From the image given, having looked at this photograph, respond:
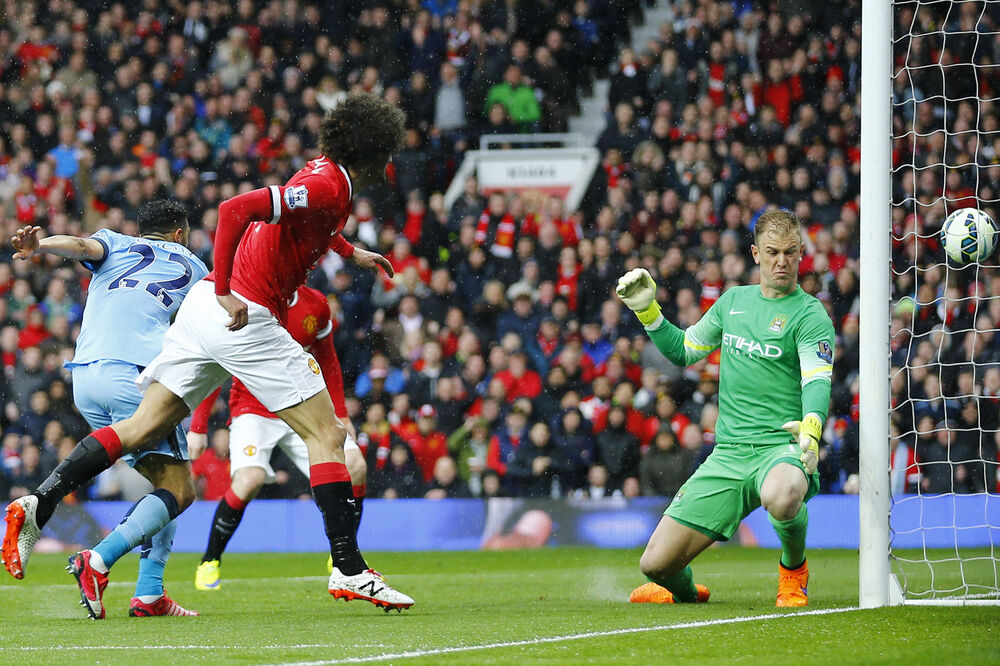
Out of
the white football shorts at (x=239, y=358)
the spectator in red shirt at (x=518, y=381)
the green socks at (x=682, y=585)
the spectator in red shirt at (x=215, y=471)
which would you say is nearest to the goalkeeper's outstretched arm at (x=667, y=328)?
the green socks at (x=682, y=585)

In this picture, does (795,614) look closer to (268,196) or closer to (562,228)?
(268,196)

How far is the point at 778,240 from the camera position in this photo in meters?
5.99

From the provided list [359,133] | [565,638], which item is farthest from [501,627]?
[359,133]

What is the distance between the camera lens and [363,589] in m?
5.26

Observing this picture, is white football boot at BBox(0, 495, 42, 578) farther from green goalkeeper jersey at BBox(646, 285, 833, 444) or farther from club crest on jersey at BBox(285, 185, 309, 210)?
green goalkeeper jersey at BBox(646, 285, 833, 444)

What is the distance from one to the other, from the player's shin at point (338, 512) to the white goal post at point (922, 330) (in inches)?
85.7

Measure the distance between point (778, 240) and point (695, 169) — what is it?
828 centimetres

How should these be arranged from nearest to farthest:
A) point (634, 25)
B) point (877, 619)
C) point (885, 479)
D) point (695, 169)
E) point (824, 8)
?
1. point (877, 619)
2. point (885, 479)
3. point (695, 169)
4. point (824, 8)
5. point (634, 25)

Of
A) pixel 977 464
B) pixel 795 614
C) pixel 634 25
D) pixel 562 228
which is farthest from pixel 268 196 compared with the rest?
pixel 634 25

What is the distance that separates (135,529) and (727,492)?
2701 millimetres

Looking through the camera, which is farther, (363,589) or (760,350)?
(760,350)

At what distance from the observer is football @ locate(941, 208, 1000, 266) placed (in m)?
6.60

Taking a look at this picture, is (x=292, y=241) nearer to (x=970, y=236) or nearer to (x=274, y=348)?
(x=274, y=348)

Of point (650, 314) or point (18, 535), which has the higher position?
point (650, 314)
